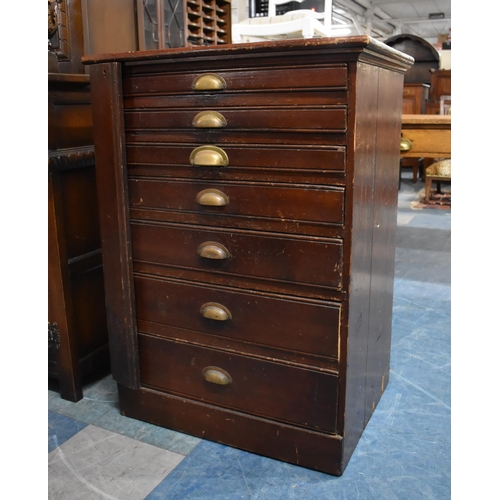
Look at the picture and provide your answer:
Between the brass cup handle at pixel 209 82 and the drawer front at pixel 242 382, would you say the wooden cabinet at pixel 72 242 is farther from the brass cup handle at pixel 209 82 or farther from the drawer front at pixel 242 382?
the brass cup handle at pixel 209 82

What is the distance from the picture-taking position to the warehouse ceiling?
11.7 m

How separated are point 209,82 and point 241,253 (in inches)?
17.6

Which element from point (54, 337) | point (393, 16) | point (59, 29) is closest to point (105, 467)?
point (54, 337)

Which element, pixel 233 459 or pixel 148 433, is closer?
pixel 233 459

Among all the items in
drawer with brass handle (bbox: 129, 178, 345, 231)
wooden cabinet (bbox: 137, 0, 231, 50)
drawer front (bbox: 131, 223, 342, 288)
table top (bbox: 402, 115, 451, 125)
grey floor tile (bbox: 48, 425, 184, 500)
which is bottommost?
grey floor tile (bbox: 48, 425, 184, 500)

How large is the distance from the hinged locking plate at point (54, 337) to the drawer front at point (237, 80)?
0.82m

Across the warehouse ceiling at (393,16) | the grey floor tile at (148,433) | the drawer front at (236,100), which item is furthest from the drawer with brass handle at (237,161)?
the warehouse ceiling at (393,16)

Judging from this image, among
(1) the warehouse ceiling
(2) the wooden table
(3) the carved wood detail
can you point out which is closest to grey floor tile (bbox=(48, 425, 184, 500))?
(3) the carved wood detail

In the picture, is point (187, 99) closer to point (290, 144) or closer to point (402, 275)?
point (290, 144)

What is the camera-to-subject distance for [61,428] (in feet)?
5.63

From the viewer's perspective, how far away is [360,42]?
46.8 inches

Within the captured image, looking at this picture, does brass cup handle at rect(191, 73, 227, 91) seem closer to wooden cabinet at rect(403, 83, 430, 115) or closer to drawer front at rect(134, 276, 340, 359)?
drawer front at rect(134, 276, 340, 359)

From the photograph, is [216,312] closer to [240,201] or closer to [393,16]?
[240,201]

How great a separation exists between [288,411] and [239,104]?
0.83m
